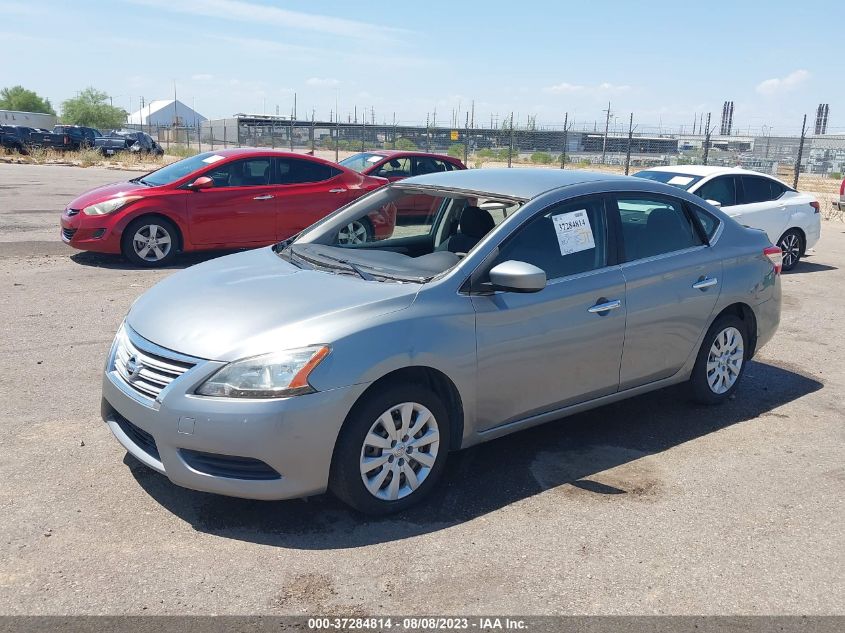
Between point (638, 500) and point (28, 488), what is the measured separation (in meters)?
3.26

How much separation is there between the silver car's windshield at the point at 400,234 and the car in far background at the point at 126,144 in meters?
37.8

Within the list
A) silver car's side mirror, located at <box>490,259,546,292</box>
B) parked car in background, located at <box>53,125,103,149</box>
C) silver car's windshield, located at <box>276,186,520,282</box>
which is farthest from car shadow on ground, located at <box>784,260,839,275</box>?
parked car in background, located at <box>53,125,103,149</box>

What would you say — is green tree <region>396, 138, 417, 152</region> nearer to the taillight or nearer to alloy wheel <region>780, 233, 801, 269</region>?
alloy wheel <region>780, 233, 801, 269</region>

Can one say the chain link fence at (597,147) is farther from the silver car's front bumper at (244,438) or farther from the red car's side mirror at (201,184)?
the silver car's front bumper at (244,438)

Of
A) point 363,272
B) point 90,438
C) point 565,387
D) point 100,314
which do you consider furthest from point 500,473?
point 100,314

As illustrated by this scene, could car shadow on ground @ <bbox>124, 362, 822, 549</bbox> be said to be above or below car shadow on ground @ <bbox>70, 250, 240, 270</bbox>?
below

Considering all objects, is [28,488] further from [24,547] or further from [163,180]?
[163,180]

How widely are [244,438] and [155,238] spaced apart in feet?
24.9

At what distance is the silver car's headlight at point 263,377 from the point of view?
3.77 meters

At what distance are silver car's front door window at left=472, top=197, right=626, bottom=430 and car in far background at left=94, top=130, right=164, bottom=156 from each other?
38.9m

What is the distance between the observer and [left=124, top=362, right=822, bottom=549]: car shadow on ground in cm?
405

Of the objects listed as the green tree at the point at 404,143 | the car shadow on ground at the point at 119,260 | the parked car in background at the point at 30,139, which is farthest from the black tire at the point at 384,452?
the green tree at the point at 404,143

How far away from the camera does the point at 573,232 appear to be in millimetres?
5016

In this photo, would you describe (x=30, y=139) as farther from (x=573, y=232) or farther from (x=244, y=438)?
(x=244, y=438)
